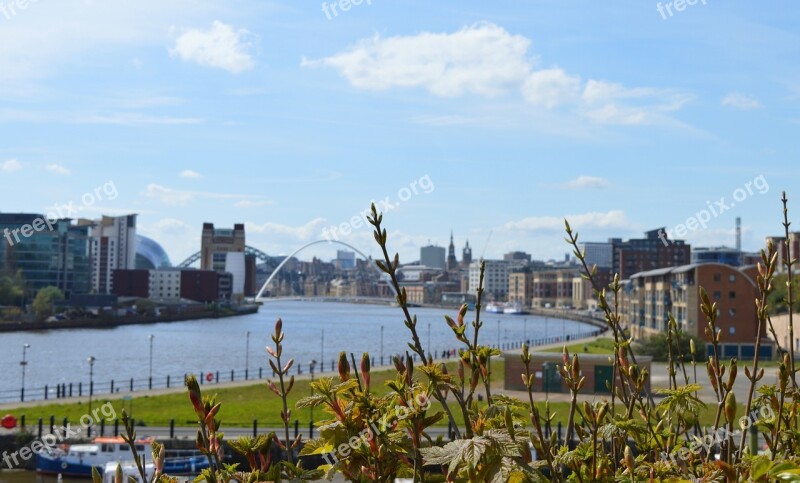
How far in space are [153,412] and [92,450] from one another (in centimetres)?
586

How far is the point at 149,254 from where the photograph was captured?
504ft

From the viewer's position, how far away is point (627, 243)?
13125 centimetres

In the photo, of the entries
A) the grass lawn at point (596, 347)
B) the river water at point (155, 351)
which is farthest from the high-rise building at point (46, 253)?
the grass lawn at point (596, 347)

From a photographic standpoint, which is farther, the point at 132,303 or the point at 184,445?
the point at 132,303

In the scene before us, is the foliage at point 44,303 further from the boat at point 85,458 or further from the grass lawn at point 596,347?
the boat at point 85,458

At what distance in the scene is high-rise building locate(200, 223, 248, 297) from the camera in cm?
15150

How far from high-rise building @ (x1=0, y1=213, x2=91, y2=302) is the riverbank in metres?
→ 11.5

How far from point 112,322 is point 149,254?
64.1m

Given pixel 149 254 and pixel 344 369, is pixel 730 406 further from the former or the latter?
pixel 149 254

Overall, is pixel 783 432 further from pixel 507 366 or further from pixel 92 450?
pixel 507 366

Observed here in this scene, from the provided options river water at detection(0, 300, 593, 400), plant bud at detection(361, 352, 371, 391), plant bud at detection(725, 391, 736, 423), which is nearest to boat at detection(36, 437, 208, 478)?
river water at detection(0, 300, 593, 400)

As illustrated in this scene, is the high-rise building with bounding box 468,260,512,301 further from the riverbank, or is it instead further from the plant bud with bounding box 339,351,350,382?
the plant bud with bounding box 339,351,350,382

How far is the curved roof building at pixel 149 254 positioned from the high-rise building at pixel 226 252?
920 cm

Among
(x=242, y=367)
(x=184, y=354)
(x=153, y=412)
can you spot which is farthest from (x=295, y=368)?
(x=153, y=412)
